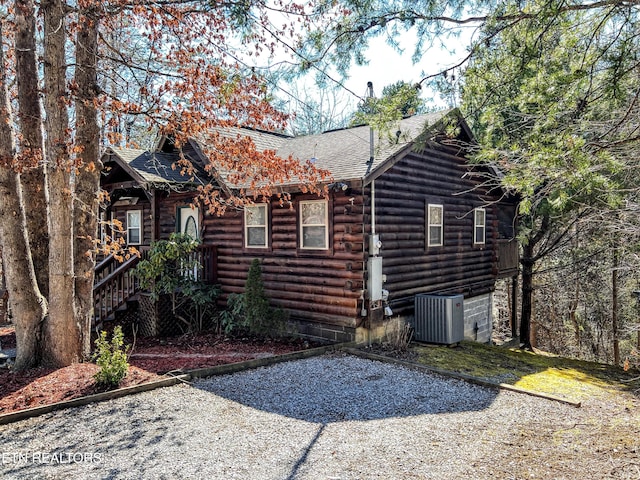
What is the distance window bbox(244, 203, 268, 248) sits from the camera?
36.8 ft

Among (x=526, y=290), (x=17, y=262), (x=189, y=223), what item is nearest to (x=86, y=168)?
(x=17, y=262)

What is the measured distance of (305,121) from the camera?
98.0 feet

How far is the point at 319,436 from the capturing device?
17.1 feet

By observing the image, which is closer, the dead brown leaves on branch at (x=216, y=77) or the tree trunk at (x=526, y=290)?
the dead brown leaves on branch at (x=216, y=77)

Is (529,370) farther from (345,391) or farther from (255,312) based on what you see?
(255,312)

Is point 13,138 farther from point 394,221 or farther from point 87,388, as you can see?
point 394,221

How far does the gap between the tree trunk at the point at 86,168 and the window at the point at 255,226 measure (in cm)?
402

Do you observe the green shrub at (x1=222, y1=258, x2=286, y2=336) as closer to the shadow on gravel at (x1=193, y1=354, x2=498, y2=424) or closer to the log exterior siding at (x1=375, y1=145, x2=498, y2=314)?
the shadow on gravel at (x1=193, y1=354, x2=498, y2=424)

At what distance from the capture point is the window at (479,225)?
13703 mm

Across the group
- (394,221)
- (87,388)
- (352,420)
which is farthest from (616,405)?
(87,388)

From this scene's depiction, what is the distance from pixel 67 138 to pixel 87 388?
11.5ft

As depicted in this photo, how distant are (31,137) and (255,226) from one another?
16.4 ft

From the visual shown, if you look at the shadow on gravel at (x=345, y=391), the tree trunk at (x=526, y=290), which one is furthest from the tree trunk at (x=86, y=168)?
the tree trunk at (x=526, y=290)

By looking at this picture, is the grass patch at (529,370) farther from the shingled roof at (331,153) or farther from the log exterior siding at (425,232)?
the shingled roof at (331,153)
